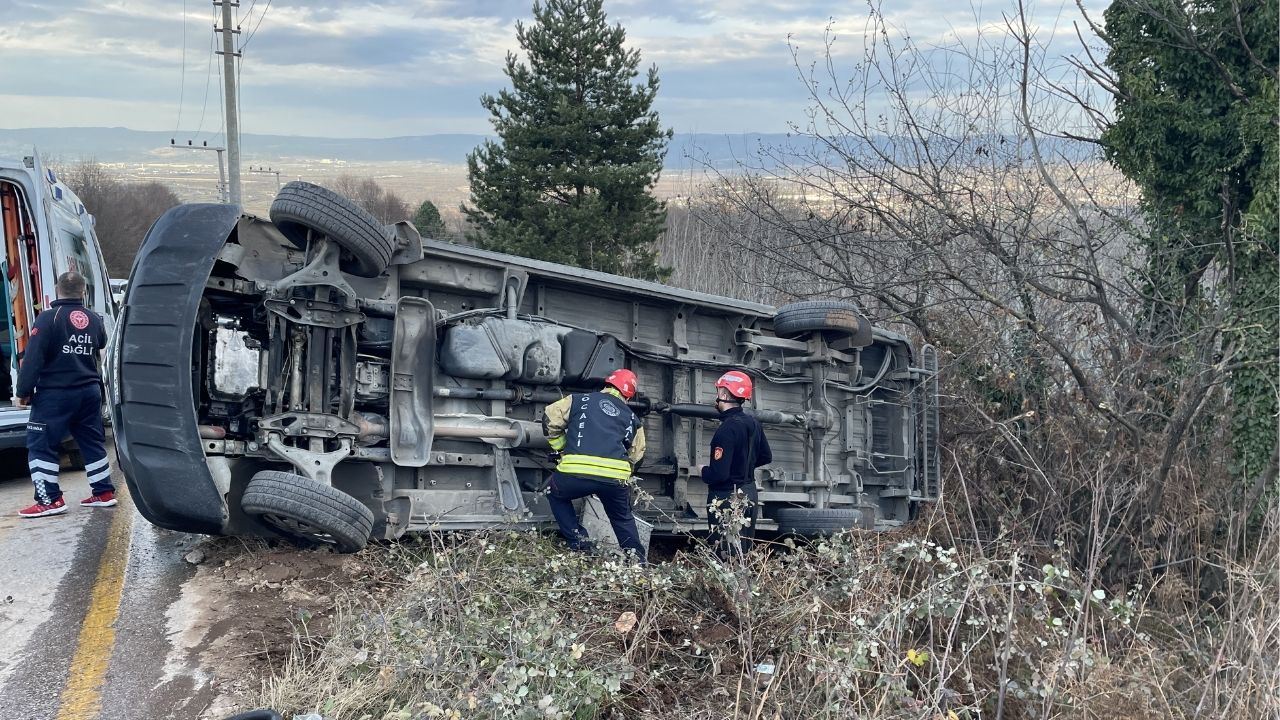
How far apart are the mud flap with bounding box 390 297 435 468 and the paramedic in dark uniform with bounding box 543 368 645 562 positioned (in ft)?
2.38

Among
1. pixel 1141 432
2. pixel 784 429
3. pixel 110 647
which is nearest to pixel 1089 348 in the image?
pixel 1141 432

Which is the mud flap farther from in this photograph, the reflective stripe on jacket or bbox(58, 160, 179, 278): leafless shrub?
bbox(58, 160, 179, 278): leafless shrub

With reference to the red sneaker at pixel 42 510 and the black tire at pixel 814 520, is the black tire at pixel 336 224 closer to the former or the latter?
the red sneaker at pixel 42 510

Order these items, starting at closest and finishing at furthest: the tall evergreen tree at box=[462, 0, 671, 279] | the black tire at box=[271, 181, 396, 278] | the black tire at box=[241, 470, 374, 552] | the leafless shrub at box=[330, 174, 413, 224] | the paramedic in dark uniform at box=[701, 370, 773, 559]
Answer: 1. the black tire at box=[241, 470, 374, 552]
2. the black tire at box=[271, 181, 396, 278]
3. the paramedic in dark uniform at box=[701, 370, 773, 559]
4. the tall evergreen tree at box=[462, 0, 671, 279]
5. the leafless shrub at box=[330, 174, 413, 224]

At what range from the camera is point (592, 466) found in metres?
5.70

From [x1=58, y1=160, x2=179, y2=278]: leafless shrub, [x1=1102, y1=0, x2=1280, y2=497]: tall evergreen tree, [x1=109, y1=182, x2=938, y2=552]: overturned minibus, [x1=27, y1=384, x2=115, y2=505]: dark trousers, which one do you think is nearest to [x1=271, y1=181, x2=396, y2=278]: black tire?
[x1=109, y1=182, x2=938, y2=552]: overturned minibus

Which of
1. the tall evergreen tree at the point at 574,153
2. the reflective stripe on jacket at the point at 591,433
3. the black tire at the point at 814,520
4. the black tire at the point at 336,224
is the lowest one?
the black tire at the point at 814,520

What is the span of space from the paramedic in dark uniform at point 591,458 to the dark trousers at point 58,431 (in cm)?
305

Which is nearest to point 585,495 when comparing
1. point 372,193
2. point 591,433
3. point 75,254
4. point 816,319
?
point 591,433

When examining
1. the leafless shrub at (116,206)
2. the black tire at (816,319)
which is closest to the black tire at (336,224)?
the black tire at (816,319)

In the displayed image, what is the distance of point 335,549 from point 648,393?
97.4 inches

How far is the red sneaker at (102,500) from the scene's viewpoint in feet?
21.9

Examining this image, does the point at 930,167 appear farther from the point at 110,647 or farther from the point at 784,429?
the point at 110,647

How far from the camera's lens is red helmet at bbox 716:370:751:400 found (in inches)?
261
